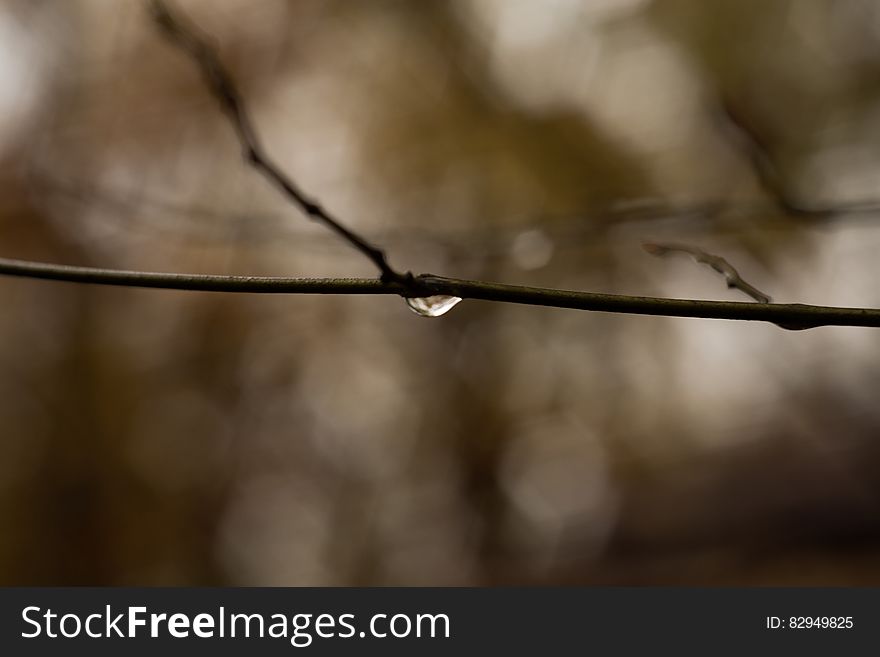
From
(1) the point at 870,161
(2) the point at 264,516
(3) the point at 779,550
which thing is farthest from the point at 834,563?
(2) the point at 264,516

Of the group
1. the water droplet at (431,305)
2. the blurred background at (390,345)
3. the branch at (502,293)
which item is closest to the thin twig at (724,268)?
the branch at (502,293)

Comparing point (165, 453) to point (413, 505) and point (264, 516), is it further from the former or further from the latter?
point (413, 505)

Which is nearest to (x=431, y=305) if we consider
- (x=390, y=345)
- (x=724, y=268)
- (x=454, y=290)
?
(x=454, y=290)

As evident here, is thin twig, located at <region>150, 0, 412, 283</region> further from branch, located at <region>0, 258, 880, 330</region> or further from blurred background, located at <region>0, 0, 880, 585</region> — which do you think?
blurred background, located at <region>0, 0, 880, 585</region>

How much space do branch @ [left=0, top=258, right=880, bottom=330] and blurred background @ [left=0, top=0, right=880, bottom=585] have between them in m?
1.86

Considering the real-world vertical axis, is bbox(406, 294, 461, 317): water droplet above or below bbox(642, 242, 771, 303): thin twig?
below

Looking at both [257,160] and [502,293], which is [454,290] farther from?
[257,160]

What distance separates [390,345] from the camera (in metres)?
2.46

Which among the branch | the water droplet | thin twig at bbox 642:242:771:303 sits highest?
thin twig at bbox 642:242:771:303

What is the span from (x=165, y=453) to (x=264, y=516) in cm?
38

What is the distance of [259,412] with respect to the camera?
8.12 feet

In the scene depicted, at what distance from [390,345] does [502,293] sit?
207 centimetres

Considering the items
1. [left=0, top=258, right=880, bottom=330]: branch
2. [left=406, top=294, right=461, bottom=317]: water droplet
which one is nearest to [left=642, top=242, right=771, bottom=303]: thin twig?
[left=0, top=258, right=880, bottom=330]: branch

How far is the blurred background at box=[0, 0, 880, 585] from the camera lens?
232 centimetres
